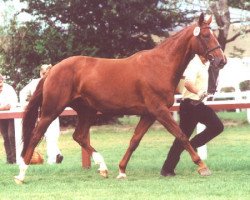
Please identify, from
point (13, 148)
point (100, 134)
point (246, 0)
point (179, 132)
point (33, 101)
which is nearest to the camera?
point (179, 132)

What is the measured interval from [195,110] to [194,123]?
0.25 metres

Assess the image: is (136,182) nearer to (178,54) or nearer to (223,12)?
(178,54)

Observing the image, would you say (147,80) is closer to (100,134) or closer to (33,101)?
(33,101)

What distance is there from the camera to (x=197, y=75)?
10.6m

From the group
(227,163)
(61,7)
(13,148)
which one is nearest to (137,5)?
(61,7)

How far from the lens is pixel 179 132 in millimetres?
10391

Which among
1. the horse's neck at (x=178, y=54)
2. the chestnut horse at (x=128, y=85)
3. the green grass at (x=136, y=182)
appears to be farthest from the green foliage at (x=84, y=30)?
the horse's neck at (x=178, y=54)

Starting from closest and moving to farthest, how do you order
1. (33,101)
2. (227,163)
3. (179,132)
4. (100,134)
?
(179,132) → (33,101) → (227,163) → (100,134)

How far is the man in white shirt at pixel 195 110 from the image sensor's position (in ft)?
34.6

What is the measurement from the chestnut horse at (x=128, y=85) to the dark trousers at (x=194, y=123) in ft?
1.22

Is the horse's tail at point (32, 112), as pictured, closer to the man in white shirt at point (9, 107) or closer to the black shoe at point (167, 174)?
the black shoe at point (167, 174)

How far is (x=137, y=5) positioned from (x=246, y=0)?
4.49 meters

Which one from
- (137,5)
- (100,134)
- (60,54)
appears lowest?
(100,134)

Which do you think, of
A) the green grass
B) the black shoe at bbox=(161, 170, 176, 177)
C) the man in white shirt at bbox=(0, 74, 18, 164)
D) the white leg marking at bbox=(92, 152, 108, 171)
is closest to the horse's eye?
the green grass
